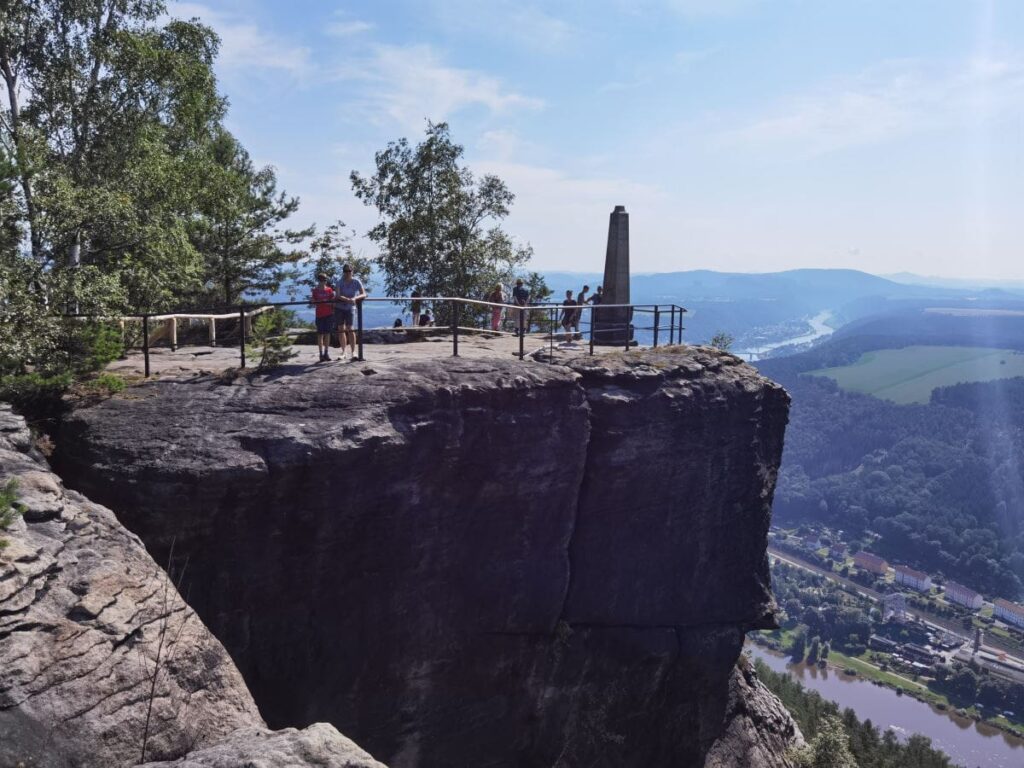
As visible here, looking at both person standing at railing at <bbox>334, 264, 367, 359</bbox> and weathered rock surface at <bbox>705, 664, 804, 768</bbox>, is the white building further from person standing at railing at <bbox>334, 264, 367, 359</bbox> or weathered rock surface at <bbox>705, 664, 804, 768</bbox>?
person standing at railing at <bbox>334, 264, 367, 359</bbox>

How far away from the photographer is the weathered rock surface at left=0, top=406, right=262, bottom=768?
21.0 feet

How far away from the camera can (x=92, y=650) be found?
23.3 feet

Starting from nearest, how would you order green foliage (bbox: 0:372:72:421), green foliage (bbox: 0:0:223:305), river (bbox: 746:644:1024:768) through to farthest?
green foliage (bbox: 0:372:72:421) → green foliage (bbox: 0:0:223:305) → river (bbox: 746:644:1024:768)

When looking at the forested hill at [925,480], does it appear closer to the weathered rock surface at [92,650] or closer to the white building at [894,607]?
the white building at [894,607]

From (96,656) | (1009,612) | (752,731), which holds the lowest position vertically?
(1009,612)

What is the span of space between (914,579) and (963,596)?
8281 millimetres

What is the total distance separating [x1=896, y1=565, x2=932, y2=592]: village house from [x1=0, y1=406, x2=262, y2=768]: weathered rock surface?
12159 cm

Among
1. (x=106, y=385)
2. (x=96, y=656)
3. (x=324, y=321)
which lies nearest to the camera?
(x=96, y=656)

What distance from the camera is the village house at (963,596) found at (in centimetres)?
10244

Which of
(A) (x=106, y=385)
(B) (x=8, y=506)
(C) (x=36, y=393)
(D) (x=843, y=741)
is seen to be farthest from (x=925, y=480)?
(B) (x=8, y=506)

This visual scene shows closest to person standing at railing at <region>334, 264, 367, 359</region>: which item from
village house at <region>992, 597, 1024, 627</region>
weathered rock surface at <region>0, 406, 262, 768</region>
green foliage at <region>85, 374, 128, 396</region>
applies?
green foliage at <region>85, 374, 128, 396</region>

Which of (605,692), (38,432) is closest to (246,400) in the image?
(38,432)

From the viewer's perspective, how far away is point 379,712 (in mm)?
12320

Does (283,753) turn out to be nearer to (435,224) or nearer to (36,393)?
(36,393)
